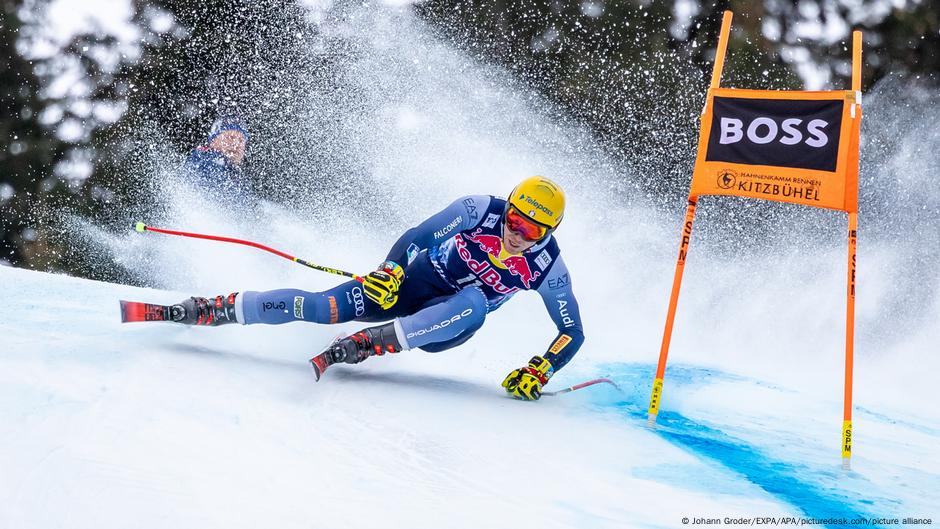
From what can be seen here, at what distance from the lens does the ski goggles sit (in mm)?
3588

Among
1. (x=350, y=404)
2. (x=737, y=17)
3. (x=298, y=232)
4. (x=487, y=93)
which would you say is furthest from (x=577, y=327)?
(x=737, y=17)

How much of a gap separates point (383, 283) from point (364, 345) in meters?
0.28

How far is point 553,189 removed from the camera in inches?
143

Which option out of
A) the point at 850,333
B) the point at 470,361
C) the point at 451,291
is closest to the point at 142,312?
the point at 451,291

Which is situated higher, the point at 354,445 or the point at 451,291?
the point at 451,291

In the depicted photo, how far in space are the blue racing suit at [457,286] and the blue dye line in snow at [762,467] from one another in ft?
1.75

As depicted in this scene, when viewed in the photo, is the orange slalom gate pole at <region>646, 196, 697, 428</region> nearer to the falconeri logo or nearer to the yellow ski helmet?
the falconeri logo

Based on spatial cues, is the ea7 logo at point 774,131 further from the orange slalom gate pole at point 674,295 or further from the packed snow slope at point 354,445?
the packed snow slope at point 354,445

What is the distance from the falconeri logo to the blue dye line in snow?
3.56 feet

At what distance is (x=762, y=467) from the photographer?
9.87 feet


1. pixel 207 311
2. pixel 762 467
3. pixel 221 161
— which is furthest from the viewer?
pixel 221 161

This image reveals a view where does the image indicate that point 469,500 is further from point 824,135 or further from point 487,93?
point 487,93

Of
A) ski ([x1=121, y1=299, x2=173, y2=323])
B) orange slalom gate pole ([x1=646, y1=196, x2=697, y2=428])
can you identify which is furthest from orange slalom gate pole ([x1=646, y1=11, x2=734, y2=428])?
ski ([x1=121, y1=299, x2=173, y2=323])

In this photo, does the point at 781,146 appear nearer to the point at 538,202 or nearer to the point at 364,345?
the point at 538,202
